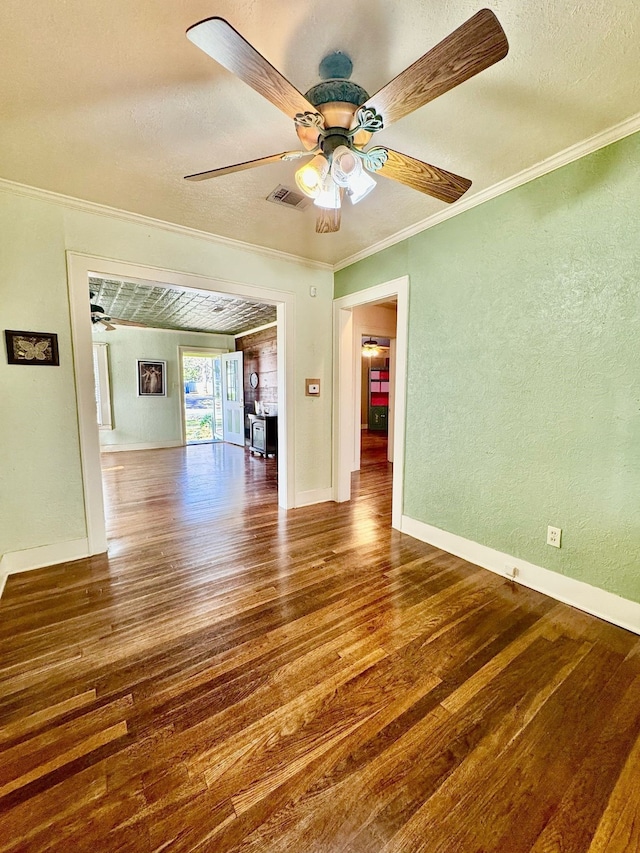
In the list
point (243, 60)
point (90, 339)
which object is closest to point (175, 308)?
point (90, 339)

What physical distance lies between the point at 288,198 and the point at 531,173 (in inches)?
59.4

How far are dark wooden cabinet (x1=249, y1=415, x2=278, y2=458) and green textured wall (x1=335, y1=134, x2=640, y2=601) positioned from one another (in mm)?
3655

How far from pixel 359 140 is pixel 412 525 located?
2661mm

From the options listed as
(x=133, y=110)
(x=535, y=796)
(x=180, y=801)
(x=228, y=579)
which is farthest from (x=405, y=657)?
(x=133, y=110)

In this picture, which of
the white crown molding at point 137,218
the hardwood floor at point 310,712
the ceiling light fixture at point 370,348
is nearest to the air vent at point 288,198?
the white crown molding at point 137,218

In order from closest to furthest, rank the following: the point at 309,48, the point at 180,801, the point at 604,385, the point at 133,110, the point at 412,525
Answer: the point at 180,801 → the point at 309,48 → the point at 133,110 → the point at 604,385 → the point at 412,525

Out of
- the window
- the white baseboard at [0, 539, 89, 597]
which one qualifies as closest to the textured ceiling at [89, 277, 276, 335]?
the window

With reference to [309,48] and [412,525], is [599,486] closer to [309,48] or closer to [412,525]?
[412,525]

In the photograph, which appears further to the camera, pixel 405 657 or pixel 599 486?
pixel 599 486

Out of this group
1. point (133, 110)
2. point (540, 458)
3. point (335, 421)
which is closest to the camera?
point (133, 110)

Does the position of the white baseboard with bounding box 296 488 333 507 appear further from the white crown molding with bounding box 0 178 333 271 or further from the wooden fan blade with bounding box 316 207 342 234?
the wooden fan blade with bounding box 316 207 342 234

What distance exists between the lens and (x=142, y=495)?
4.09 meters

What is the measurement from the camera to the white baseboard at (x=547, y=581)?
1.83m

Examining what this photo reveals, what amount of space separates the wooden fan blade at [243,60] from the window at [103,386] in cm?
670
